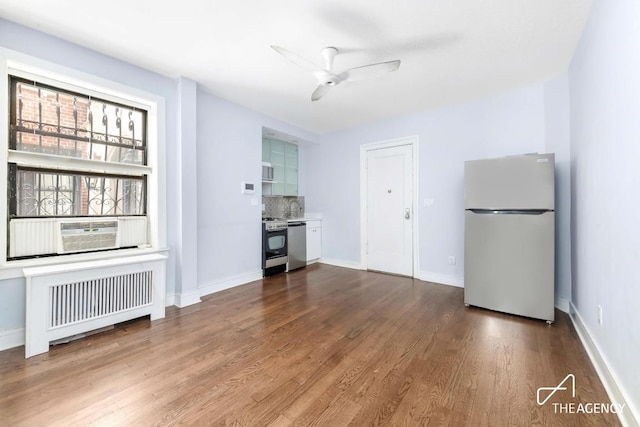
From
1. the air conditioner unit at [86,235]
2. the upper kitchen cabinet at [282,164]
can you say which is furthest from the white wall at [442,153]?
the air conditioner unit at [86,235]

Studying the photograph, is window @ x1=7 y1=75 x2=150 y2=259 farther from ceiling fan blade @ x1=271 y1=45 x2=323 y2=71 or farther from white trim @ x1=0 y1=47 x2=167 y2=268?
ceiling fan blade @ x1=271 y1=45 x2=323 y2=71

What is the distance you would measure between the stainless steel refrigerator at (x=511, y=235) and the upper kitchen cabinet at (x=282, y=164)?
3.17 metres

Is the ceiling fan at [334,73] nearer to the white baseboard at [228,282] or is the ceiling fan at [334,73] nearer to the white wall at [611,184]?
the white wall at [611,184]

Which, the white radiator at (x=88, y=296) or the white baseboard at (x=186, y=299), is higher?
the white radiator at (x=88, y=296)

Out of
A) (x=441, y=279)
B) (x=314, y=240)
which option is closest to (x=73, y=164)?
(x=314, y=240)

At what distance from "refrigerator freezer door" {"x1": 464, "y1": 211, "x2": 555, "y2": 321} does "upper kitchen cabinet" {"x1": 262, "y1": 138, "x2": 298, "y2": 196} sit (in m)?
3.24

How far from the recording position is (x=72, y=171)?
246 cm

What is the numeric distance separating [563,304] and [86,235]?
486 cm

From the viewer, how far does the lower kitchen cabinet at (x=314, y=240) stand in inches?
193

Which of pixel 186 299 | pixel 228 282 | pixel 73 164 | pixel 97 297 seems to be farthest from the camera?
pixel 228 282

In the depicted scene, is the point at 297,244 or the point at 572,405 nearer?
the point at 572,405

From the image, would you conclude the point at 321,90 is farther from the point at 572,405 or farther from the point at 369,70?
the point at 572,405

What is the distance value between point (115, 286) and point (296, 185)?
353 cm

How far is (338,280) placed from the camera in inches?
156
